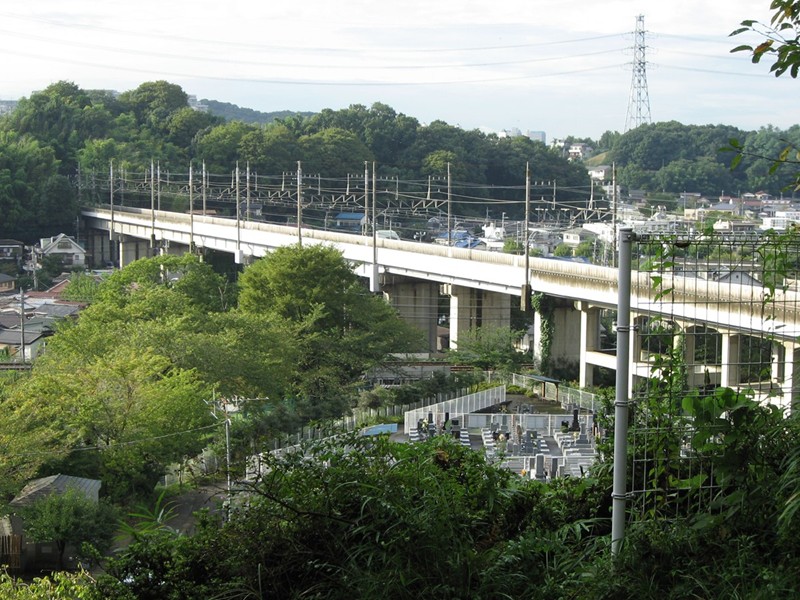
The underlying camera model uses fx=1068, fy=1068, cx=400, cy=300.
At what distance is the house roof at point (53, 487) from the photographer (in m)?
13.5

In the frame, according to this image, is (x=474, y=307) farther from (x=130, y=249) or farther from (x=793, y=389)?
(x=130, y=249)

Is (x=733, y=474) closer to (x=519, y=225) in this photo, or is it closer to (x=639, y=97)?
(x=519, y=225)

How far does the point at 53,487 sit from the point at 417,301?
22.3 metres

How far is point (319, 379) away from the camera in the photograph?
2216 cm

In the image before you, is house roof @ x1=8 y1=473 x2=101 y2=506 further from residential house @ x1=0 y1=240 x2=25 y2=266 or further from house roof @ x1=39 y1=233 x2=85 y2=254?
house roof @ x1=39 y1=233 x2=85 y2=254

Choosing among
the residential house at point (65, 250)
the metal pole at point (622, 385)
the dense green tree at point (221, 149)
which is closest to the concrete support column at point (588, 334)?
the metal pole at point (622, 385)

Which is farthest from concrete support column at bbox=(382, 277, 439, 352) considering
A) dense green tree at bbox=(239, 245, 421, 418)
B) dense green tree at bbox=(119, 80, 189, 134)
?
dense green tree at bbox=(119, 80, 189, 134)

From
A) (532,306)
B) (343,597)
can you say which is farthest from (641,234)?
(532,306)

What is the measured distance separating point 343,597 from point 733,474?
1.53m

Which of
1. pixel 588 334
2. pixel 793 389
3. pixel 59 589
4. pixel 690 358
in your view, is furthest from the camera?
pixel 588 334

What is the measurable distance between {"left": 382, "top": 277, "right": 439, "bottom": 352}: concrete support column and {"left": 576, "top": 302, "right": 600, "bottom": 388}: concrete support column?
8507mm

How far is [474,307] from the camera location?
32.2 metres

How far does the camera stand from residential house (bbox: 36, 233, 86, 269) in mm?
51000

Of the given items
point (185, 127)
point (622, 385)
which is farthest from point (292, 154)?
point (622, 385)
